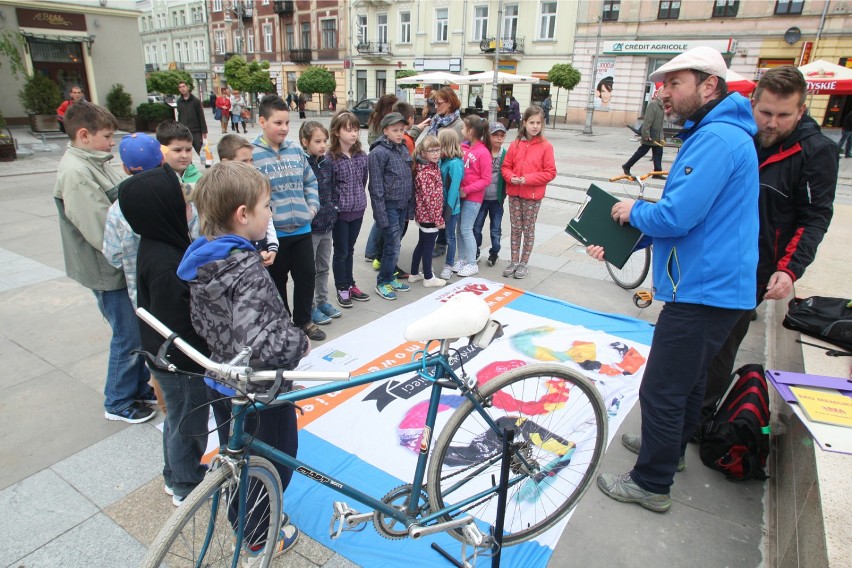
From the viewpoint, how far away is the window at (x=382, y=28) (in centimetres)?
3819

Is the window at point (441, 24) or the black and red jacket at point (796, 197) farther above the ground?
the window at point (441, 24)

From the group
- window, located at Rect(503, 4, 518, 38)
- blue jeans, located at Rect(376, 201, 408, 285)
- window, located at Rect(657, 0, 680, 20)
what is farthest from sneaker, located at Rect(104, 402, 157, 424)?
window, located at Rect(503, 4, 518, 38)

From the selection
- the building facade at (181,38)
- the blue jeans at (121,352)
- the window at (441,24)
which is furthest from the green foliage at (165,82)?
the building facade at (181,38)

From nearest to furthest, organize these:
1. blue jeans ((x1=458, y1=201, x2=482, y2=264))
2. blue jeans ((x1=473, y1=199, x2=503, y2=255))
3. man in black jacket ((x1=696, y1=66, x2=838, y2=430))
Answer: man in black jacket ((x1=696, y1=66, x2=838, y2=430))
blue jeans ((x1=458, y1=201, x2=482, y2=264))
blue jeans ((x1=473, y1=199, x2=503, y2=255))

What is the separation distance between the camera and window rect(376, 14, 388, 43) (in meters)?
38.2

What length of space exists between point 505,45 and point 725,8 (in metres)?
12.2

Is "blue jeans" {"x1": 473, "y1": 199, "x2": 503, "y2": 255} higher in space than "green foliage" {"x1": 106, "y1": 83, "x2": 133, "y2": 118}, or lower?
lower

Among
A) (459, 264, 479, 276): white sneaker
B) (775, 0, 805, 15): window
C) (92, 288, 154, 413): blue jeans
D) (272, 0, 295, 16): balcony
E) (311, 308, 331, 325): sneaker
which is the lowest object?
(311, 308, 331, 325): sneaker

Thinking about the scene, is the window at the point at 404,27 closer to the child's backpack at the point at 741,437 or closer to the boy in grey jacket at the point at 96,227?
the boy in grey jacket at the point at 96,227

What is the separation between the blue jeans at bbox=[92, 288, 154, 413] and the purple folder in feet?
11.6

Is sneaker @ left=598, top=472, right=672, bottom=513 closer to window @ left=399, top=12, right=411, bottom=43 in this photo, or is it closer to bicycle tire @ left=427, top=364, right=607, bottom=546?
bicycle tire @ left=427, top=364, right=607, bottom=546

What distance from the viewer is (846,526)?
1836 millimetres

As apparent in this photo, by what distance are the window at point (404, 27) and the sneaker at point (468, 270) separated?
3619 centimetres

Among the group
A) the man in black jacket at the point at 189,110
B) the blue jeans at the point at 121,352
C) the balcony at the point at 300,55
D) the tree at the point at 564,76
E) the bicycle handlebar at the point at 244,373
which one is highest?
the balcony at the point at 300,55
